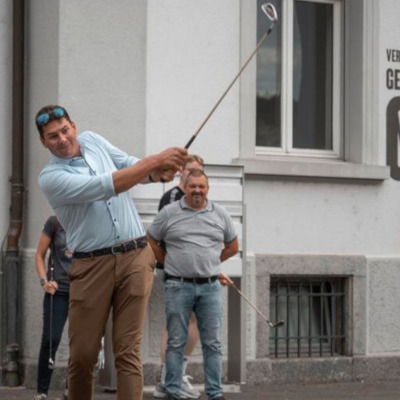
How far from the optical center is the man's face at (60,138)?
778 centimetres

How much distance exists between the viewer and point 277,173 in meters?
12.4

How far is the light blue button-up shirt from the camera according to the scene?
773 centimetres

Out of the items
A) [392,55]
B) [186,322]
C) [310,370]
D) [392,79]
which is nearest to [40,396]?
[186,322]

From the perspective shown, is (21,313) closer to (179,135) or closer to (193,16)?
(179,135)

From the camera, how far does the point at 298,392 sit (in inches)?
469

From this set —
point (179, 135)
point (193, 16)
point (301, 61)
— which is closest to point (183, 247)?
point (179, 135)

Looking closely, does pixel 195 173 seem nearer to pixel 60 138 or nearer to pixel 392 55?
pixel 60 138

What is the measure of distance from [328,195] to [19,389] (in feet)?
11.3

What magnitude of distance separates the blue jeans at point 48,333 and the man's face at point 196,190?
1236 mm

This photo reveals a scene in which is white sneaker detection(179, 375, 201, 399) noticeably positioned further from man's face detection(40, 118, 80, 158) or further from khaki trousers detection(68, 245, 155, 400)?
man's face detection(40, 118, 80, 158)

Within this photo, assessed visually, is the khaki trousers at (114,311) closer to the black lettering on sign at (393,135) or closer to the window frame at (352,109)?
the window frame at (352,109)

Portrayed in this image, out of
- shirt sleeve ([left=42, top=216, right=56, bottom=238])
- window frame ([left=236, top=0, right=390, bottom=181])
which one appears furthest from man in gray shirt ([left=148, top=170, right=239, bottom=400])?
window frame ([left=236, top=0, right=390, bottom=181])

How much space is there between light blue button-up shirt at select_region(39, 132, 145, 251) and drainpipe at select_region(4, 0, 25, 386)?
371 centimetres

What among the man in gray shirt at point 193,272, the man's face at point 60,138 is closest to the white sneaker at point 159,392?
Result: the man in gray shirt at point 193,272
